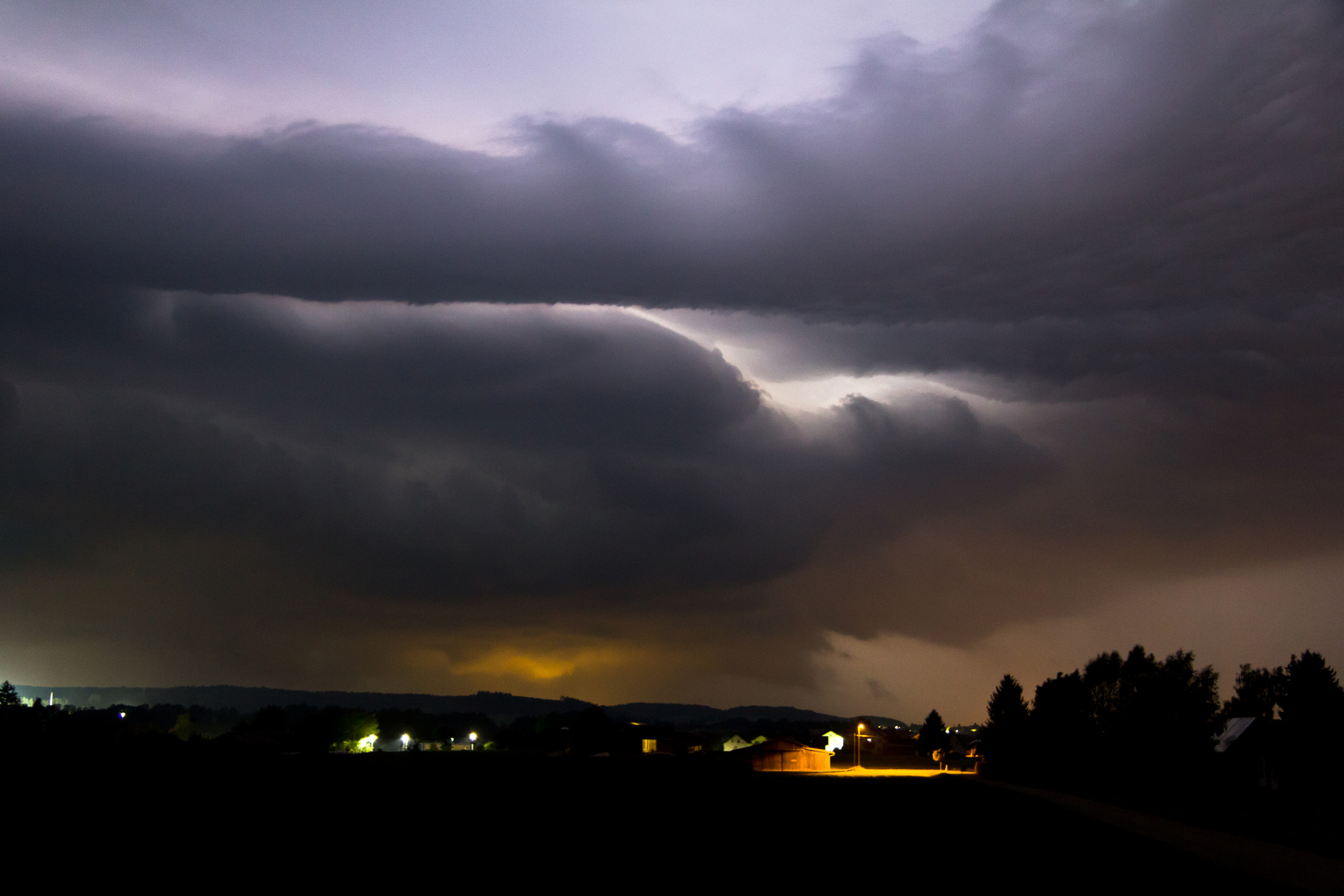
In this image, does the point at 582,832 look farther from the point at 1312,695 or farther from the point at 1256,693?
the point at 1256,693

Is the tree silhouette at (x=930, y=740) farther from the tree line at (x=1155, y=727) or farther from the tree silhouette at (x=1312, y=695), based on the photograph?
the tree silhouette at (x=1312, y=695)

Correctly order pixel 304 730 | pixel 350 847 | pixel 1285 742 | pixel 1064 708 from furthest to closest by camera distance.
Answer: pixel 304 730 → pixel 1064 708 → pixel 1285 742 → pixel 350 847

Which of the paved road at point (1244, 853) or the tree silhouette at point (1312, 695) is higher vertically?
the tree silhouette at point (1312, 695)

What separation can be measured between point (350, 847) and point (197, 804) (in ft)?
59.0

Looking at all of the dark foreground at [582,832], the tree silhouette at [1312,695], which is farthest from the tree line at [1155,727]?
the dark foreground at [582,832]

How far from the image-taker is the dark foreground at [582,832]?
2844cm

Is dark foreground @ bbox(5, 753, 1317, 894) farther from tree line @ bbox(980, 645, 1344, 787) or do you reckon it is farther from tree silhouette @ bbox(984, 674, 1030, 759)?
tree silhouette @ bbox(984, 674, 1030, 759)

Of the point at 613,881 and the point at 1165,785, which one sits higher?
the point at 613,881

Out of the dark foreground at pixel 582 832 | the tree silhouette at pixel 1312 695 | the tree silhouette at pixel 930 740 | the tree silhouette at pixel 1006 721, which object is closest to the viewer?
the dark foreground at pixel 582 832

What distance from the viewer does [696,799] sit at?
186 feet

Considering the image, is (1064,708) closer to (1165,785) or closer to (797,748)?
(1165,785)

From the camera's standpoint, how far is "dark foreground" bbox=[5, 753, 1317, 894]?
93.3 ft

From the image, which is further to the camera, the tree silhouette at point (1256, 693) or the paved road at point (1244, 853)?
the tree silhouette at point (1256, 693)

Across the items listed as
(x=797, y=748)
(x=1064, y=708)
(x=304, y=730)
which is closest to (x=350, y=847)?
(x=1064, y=708)
